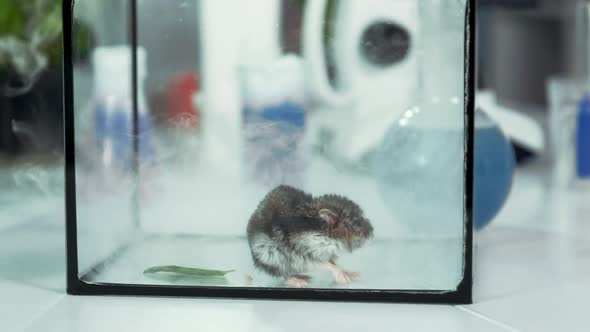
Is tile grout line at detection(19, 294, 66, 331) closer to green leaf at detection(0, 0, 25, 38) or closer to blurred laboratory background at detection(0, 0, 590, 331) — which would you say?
blurred laboratory background at detection(0, 0, 590, 331)

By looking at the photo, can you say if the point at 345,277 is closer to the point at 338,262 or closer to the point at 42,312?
the point at 338,262

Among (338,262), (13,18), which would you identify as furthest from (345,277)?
(13,18)

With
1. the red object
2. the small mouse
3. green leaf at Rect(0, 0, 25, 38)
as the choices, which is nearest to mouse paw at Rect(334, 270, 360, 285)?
the small mouse

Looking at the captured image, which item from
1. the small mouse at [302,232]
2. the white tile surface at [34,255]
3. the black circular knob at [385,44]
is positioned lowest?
the white tile surface at [34,255]

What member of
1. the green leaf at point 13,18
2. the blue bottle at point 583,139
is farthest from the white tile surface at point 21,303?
the blue bottle at point 583,139

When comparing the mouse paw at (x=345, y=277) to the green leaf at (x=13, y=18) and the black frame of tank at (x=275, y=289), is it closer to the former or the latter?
the black frame of tank at (x=275, y=289)
